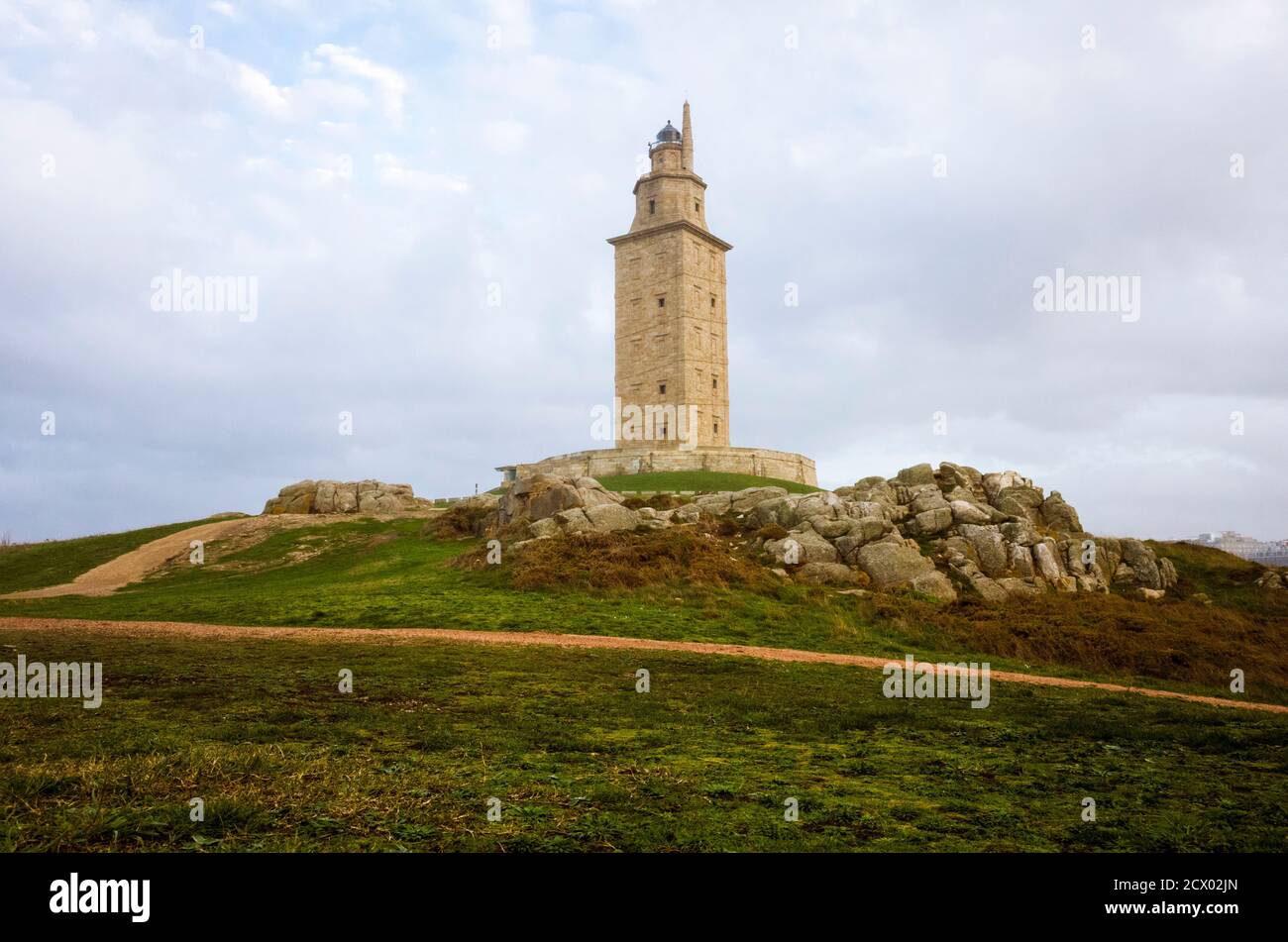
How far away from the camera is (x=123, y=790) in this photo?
19.2 feet

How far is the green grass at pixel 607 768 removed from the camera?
5.33 metres

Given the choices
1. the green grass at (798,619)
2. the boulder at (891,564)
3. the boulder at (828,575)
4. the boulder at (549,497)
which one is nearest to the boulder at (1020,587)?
the green grass at (798,619)

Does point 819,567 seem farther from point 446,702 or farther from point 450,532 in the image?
point 450,532

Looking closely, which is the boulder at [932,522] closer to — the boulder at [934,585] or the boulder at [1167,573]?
the boulder at [934,585]

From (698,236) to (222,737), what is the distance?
59.7 m

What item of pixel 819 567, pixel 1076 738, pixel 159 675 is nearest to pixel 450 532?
pixel 819 567

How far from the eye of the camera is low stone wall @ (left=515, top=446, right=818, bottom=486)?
53.2 m

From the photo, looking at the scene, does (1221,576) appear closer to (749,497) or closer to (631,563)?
(749,497)

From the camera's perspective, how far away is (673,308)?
6128 cm

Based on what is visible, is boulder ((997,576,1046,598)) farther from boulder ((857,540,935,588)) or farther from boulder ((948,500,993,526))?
boulder ((948,500,993,526))

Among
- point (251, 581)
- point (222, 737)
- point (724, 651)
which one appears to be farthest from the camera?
point (251, 581)

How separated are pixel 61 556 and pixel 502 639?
3220 centimetres

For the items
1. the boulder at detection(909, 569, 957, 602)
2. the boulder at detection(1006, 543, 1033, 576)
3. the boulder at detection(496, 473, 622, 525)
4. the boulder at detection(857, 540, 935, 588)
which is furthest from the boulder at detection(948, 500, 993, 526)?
the boulder at detection(496, 473, 622, 525)
